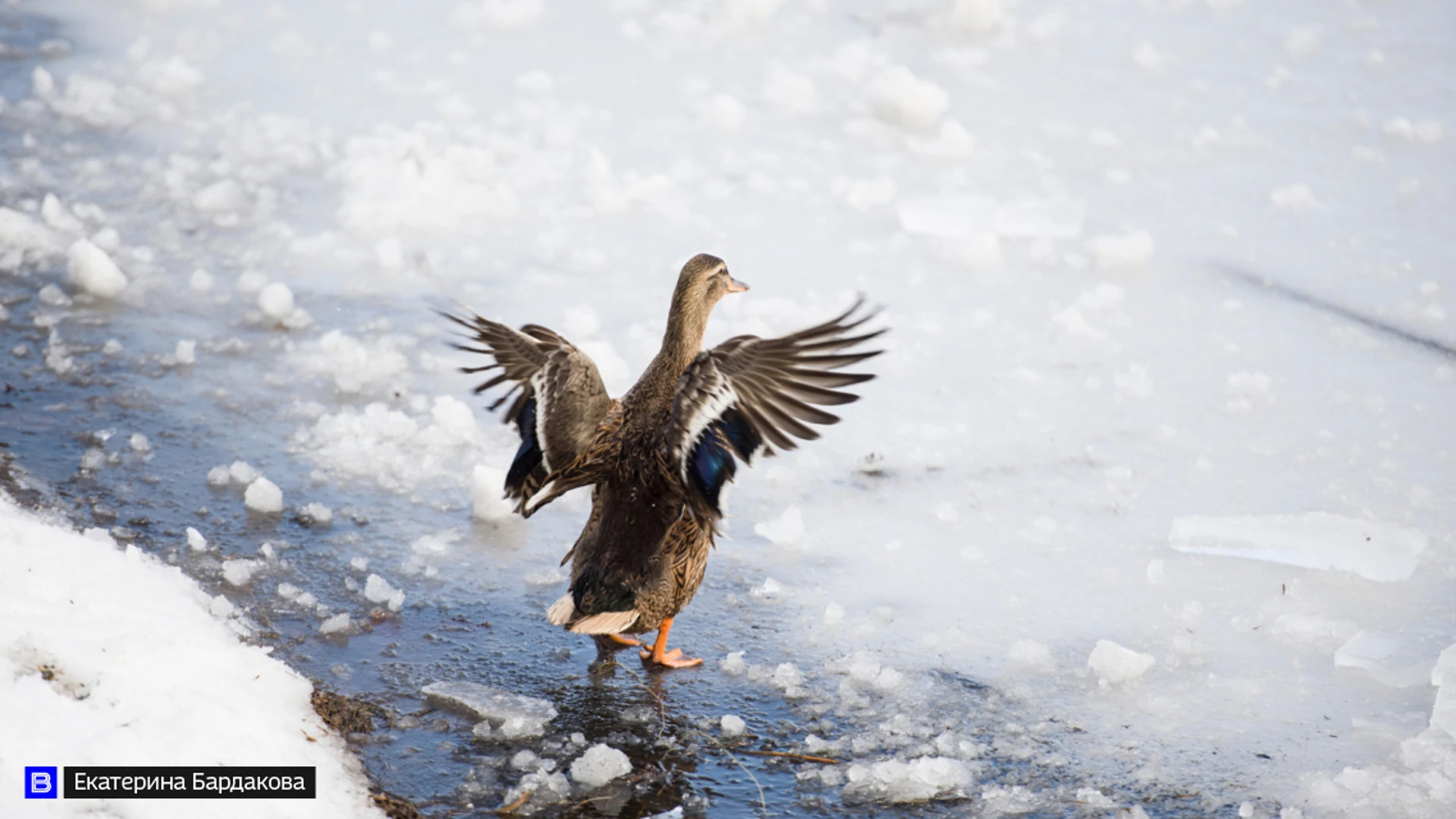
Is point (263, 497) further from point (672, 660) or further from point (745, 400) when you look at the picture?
point (745, 400)

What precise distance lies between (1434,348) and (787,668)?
12.7 ft

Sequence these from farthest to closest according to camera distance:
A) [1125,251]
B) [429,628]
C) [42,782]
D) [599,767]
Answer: [1125,251], [429,628], [599,767], [42,782]

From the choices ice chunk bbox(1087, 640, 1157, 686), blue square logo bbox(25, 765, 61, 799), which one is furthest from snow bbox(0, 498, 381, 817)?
ice chunk bbox(1087, 640, 1157, 686)

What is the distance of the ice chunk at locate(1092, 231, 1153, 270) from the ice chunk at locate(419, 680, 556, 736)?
4.16 metres

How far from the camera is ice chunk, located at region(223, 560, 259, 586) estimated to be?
393 cm

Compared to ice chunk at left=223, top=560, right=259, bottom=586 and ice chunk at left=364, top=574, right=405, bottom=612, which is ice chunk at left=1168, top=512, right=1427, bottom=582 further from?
ice chunk at left=223, top=560, right=259, bottom=586

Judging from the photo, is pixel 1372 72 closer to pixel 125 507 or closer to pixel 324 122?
pixel 324 122

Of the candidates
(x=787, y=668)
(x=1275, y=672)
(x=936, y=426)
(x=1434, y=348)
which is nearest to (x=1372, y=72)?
(x=1434, y=348)

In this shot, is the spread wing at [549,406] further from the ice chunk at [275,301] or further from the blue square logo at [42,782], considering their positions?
the ice chunk at [275,301]

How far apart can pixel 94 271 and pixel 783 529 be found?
3328 millimetres

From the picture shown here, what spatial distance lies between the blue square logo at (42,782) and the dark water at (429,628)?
0.77m

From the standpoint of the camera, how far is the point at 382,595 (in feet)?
13.1

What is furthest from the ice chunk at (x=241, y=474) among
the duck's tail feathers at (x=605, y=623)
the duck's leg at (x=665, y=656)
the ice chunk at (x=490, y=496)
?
the duck's leg at (x=665, y=656)

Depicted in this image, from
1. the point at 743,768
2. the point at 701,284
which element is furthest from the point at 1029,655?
the point at 701,284
